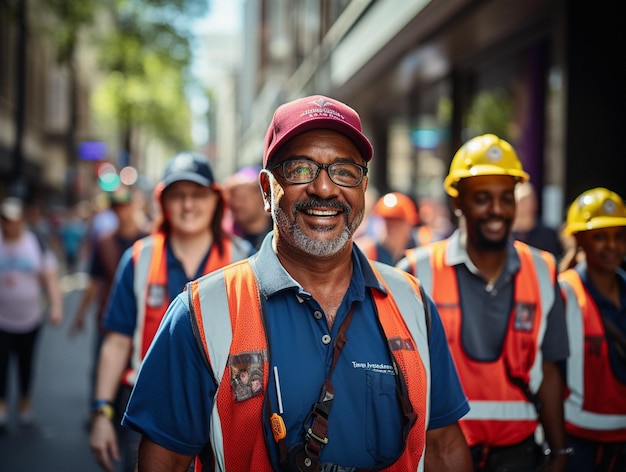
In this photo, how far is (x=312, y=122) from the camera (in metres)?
2.54

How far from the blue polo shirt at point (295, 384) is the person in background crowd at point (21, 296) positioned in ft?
19.3

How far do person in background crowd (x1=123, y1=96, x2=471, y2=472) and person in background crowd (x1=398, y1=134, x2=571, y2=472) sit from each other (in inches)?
38.5

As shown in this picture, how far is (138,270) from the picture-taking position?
4.22 m

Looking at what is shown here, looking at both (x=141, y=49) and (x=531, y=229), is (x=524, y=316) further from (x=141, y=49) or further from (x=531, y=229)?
(x=141, y=49)

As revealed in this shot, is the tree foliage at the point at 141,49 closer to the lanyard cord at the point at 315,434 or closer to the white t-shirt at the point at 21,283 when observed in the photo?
the white t-shirt at the point at 21,283

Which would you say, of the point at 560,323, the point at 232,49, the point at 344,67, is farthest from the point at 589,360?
the point at 232,49

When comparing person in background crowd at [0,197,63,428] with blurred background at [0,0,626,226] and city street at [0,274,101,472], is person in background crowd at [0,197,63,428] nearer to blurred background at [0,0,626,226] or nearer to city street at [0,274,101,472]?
city street at [0,274,101,472]

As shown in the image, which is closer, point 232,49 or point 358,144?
point 358,144

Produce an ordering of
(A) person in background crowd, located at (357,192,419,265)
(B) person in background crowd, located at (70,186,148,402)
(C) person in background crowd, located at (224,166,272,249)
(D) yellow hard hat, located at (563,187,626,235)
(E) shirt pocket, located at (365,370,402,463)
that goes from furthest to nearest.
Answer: (A) person in background crowd, located at (357,192,419,265)
(B) person in background crowd, located at (70,186,148,402)
(C) person in background crowd, located at (224,166,272,249)
(D) yellow hard hat, located at (563,187,626,235)
(E) shirt pocket, located at (365,370,402,463)

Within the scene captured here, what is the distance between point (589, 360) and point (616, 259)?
0.59 metres

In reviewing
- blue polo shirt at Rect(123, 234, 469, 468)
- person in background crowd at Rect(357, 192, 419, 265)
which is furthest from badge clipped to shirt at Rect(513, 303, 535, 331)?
person in background crowd at Rect(357, 192, 419, 265)

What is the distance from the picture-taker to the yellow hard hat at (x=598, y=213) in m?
4.27

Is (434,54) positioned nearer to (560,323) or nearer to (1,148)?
(560,323)

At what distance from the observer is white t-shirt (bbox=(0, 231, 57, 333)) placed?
796 centimetres
